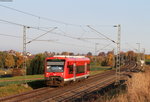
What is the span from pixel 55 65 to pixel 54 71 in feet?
2.05

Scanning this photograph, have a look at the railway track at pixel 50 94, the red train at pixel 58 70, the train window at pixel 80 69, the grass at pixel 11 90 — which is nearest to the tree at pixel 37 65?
the train window at pixel 80 69

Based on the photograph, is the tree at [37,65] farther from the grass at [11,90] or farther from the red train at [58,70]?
the grass at [11,90]

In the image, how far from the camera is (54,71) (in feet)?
85.1

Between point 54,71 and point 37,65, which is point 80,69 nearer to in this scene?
point 54,71

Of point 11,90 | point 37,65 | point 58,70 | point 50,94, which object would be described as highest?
point 58,70

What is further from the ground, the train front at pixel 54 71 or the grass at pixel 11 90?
the train front at pixel 54 71

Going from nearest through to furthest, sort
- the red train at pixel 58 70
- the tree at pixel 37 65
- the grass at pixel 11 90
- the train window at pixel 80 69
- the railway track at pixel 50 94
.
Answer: the railway track at pixel 50 94
the grass at pixel 11 90
the red train at pixel 58 70
the train window at pixel 80 69
the tree at pixel 37 65

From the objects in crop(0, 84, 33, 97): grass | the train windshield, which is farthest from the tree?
crop(0, 84, 33, 97): grass

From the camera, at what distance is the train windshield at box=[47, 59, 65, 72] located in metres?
25.9

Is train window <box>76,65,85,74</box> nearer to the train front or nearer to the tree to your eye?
the train front

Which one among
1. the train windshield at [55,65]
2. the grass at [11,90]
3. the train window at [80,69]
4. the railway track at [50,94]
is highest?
the train windshield at [55,65]

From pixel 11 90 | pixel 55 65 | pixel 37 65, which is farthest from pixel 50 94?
pixel 37 65

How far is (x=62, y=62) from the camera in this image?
85.0ft

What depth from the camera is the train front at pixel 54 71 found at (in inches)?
1011
